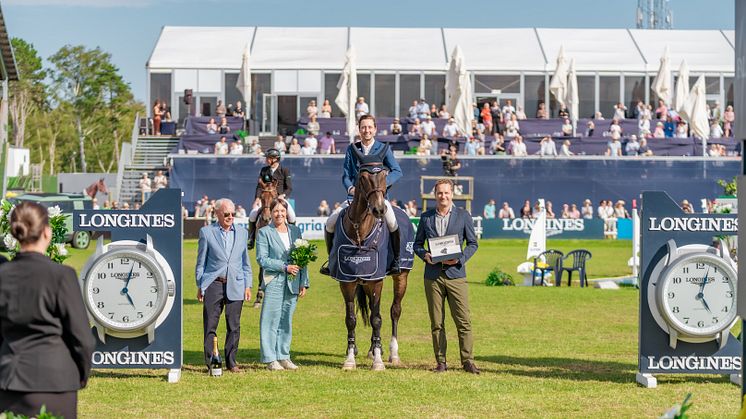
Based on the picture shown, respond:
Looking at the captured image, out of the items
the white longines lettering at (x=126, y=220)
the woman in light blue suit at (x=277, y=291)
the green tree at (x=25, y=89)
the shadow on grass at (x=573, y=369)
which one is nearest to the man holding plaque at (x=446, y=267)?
the shadow on grass at (x=573, y=369)

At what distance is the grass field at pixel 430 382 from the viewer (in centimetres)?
1027

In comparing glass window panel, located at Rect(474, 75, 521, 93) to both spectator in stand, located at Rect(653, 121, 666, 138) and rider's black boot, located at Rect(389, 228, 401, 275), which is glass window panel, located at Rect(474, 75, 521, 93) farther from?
rider's black boot, located at Rect(389, 228, 401, 275)

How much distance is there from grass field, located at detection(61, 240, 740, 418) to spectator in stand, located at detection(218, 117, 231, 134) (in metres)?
30.9

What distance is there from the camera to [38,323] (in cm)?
616

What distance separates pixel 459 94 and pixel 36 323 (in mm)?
41192

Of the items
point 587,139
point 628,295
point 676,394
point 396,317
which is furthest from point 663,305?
point 587,139

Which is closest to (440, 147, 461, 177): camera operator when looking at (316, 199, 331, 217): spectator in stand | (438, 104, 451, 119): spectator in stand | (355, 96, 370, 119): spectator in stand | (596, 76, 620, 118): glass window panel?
(316, 199, 331, 217): spectator in stand

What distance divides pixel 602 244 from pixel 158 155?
19367 millimetres

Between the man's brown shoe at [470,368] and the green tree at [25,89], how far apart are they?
239ft

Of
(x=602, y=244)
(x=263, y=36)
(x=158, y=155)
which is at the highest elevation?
(x=263, y=36)

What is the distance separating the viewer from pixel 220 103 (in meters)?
52.4

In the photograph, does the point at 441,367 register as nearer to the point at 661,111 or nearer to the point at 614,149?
the point at 614,149

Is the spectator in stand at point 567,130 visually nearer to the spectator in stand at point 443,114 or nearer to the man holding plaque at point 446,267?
the spectator in stand at point 443,114

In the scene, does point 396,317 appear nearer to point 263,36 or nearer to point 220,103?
point 220,103
